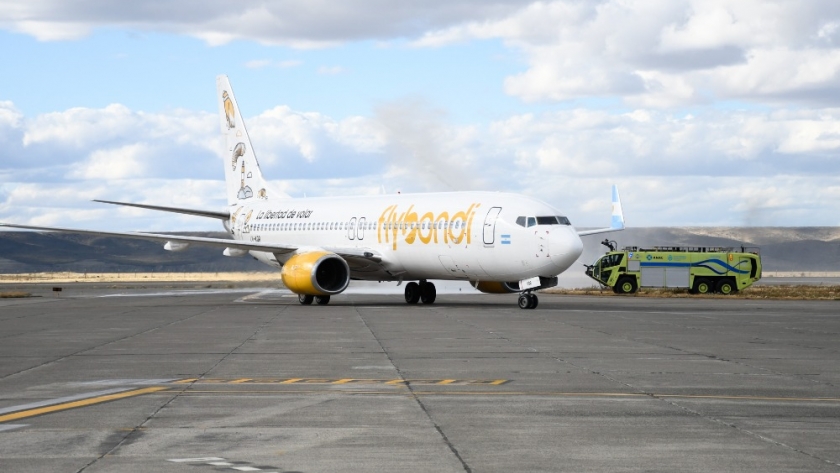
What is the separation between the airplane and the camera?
3522 centimetres

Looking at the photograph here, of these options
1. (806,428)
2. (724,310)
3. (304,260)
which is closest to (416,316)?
(304,260)

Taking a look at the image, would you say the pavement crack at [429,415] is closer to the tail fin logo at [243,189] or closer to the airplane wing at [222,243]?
the airplane wing at [222,243]

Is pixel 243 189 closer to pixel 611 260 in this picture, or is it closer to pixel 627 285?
pixel 611 260

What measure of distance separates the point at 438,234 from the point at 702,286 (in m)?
22.3

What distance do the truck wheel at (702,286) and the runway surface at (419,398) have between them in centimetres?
2788

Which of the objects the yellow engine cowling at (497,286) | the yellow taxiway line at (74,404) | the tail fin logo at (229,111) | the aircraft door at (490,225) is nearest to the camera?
the yellow taxiway line at (74,404)

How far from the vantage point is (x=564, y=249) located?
34125 millimetres

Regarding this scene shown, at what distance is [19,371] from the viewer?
17078mm

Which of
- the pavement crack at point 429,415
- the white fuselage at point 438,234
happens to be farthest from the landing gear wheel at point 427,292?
the pavement crack at point 429,415

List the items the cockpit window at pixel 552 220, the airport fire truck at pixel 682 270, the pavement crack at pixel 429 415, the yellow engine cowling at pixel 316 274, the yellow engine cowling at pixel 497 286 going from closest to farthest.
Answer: the pavement crack at pixel 429 415 < the cockpit window at pixel 552 220 < the yellow engine cowling at pixel 316 274 < the yellow engine cowling at pixel 497 286 < the airport fire truck at pixel 682 270

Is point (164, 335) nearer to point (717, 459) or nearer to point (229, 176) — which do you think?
point (717, 459)

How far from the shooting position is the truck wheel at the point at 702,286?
2200 inches

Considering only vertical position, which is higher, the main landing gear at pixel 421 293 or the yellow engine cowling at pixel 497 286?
the yellow engine cowling at pixel 497 286

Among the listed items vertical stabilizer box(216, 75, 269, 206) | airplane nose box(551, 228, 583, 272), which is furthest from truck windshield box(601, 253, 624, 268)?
airplane nose box(551, 228, 583, 272)
